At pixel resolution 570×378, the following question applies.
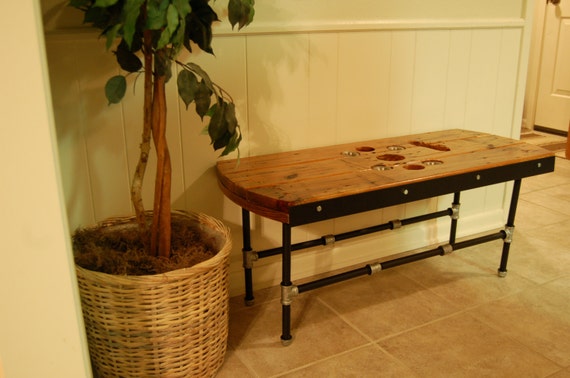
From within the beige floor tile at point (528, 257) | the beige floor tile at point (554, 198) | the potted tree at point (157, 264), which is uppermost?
the potted tree at point (157, 264)

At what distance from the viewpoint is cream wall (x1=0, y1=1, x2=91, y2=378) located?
836 millimetres

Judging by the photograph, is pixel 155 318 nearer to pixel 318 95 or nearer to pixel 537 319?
pixel 318 95

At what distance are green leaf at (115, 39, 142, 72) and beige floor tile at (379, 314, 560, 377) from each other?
1115mm

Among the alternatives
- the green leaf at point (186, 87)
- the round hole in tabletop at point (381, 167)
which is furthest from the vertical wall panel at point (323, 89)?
the green leaf at point (186, 87)

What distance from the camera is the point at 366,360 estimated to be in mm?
1633

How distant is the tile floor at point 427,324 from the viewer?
1608 mm

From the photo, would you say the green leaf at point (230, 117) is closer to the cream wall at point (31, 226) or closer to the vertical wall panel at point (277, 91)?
the vertical wall panel at point (277, 91)

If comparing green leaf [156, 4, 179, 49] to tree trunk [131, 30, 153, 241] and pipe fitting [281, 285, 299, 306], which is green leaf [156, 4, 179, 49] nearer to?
tree trunk [131, 30, 153, 241]

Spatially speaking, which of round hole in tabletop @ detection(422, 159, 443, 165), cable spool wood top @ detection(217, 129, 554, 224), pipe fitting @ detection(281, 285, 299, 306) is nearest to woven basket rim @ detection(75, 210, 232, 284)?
cable spool wood top @ detection(217, 129, 554, 224)

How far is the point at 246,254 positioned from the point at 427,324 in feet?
2.16

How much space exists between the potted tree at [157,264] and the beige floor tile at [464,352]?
1.94ft

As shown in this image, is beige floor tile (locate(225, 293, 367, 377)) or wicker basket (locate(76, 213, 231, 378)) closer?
wicker basket (locate(76, 213, 231, 378))

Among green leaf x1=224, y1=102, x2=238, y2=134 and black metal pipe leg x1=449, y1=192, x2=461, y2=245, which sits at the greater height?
green leaf x1=224, y1=102, x2=238, y2=134

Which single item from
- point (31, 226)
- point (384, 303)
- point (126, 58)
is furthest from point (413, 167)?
point (31, 226)
